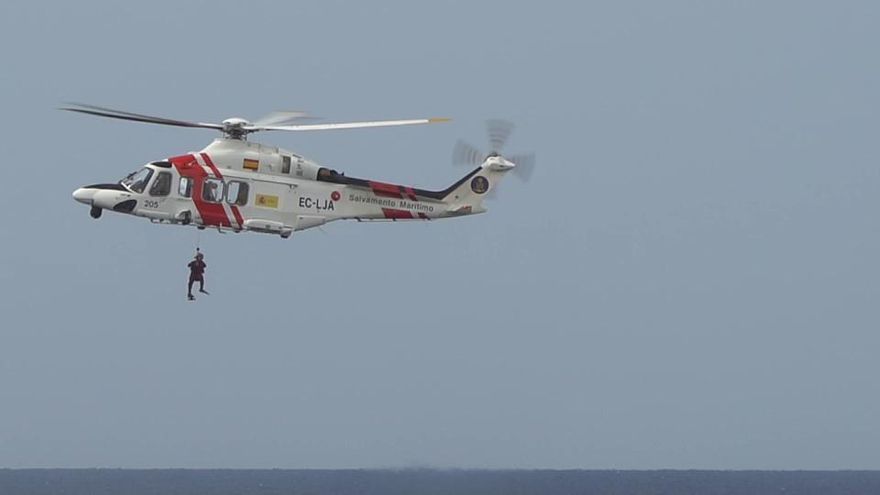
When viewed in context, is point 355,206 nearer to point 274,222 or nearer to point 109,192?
point 274,222

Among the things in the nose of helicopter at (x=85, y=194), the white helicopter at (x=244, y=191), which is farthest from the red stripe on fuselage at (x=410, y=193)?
the nose of helicopter at (x=85, y=194)

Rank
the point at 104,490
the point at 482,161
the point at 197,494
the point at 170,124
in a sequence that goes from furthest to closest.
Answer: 1. the point at 104,490
2. the point at 197,494
3. the point at 482,161
4. the point at 170,124

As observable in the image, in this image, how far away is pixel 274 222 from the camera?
49.4 metres

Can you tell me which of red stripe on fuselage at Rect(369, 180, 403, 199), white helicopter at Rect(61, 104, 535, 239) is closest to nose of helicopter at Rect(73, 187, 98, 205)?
white helicopter at Rect(61, 104, 535, 239)

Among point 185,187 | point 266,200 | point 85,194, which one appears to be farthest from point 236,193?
point 85,194

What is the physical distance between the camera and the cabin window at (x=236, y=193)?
161 feet

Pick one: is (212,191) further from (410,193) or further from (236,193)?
(410,193)

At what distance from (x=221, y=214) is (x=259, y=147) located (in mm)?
2399

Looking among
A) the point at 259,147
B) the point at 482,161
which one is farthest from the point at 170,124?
the point at 482,161

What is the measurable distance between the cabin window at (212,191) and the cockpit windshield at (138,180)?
1.71 metres

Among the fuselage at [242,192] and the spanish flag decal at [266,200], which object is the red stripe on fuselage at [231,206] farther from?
the spanish flag decal at [266,200]

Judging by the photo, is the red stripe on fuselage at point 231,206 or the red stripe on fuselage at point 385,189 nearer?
the red stripe on fuselage at point 231,206

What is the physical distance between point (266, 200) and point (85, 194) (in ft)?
17.6

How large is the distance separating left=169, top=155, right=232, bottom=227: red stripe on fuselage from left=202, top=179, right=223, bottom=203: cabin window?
0.11 metres
